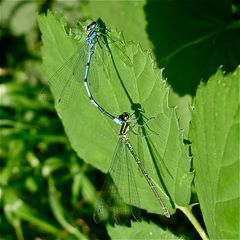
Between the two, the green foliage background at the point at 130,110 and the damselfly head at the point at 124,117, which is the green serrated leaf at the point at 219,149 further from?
the damselfly head at the point at 124,117

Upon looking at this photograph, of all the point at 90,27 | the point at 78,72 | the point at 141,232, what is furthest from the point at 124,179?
the point at 90,27

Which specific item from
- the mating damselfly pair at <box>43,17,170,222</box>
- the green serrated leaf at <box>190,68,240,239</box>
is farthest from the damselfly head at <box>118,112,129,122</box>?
the green serrated leaf at <box>190,68,240,239</box>

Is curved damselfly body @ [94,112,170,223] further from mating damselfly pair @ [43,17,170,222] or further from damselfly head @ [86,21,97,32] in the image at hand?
damselfly head @ [86,21,97,32]

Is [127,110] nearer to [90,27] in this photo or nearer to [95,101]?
[95,101]

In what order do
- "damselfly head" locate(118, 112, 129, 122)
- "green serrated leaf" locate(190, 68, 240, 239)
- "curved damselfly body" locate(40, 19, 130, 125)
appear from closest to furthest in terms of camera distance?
"green serrated leaf" locate(190, 68, 240, 239)
"damselfly head" locate(118, 112, 129, 122)
"curved damselfly body" locate(40, 19, 130, 125)

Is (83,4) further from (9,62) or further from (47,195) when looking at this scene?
(47,195)

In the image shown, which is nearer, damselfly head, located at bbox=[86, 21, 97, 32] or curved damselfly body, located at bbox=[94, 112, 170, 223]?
curved damselfly body, located at bbox=[94, 112, 170, 223]

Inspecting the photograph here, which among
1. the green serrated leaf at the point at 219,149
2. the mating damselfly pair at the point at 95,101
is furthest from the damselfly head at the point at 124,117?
the green serrated leaf at the point at 219,149
